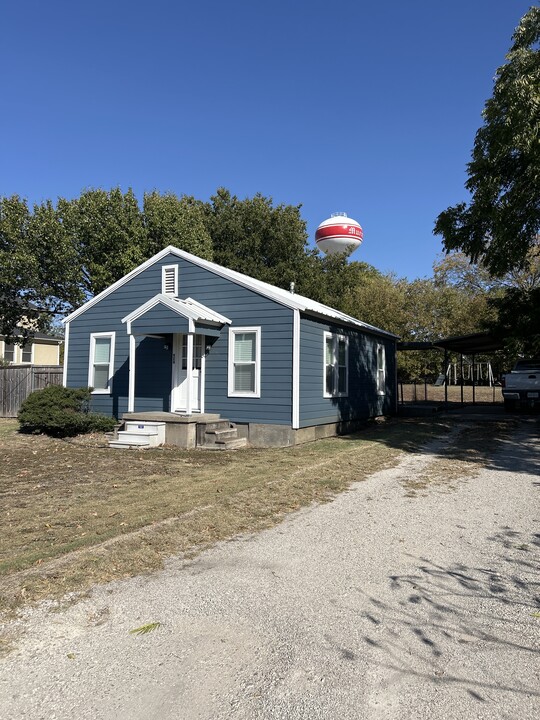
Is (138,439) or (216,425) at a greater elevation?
(216,425)

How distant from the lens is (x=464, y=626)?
3.29 m

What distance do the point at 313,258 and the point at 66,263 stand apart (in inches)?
781

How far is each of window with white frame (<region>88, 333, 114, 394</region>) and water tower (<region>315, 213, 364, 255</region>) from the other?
2994 cm

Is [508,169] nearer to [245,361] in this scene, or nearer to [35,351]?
[245,361]

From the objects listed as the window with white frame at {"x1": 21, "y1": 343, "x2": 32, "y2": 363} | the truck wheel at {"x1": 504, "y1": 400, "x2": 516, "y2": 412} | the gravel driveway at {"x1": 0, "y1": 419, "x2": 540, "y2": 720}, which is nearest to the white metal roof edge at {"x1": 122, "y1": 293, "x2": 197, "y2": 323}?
the gravel driveway at {"x1": 0, "y1": 419, "x2": 540, "y2": 720}

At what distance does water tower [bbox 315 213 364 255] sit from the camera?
41.6 meters

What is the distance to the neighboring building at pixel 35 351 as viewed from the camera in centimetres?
2984

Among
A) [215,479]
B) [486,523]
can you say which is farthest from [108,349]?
[486,523]

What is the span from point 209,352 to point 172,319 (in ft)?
4.75

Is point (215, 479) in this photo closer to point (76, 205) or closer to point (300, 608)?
point (300, 608)

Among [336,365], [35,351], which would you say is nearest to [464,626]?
[336,365]

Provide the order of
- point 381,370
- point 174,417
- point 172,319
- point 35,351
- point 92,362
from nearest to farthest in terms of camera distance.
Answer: point 174,417 → point 172,319 → point 92,362 → point 381,370 → point 35,351

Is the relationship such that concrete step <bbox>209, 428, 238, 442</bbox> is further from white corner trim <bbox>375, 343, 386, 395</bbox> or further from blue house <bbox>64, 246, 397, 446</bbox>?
white corner trim <bbox>375, 343, 386, 395</bbox>

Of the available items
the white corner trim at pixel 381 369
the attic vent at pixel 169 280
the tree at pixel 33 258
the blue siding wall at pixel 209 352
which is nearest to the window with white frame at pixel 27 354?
the tree at pixel 33 258
